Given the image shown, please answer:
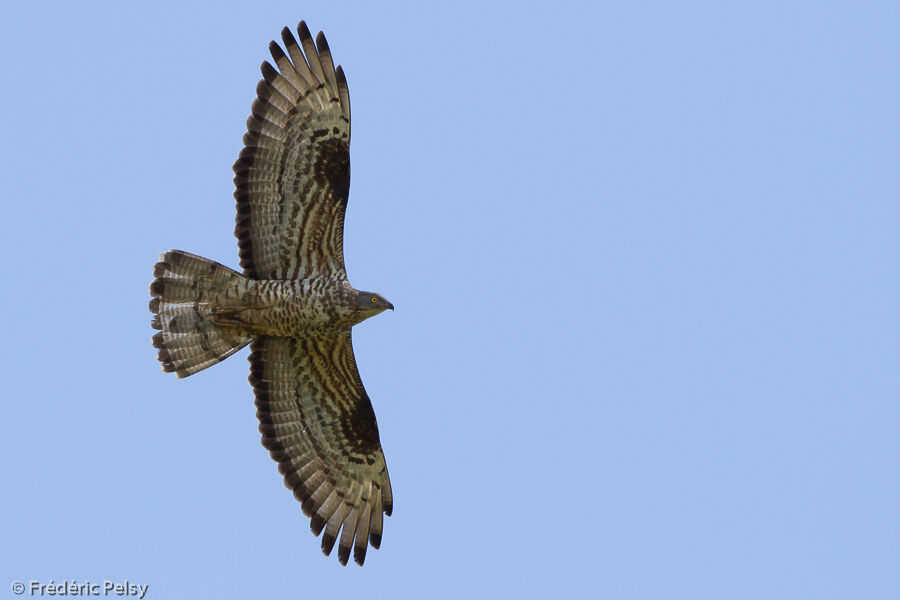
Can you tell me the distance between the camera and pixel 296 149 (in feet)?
46.3

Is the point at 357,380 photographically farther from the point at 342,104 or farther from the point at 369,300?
the point at 342,104

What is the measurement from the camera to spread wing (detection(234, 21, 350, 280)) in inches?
555

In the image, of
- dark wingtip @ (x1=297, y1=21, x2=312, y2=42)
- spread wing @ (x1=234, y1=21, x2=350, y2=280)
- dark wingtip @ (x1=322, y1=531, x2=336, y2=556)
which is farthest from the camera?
dark wingtip @ (x1=322, y1=531, x2=336, y2=556)

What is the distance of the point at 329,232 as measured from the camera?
14383 mm

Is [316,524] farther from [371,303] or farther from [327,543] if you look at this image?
[371,303]

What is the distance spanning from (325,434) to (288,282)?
2.00m

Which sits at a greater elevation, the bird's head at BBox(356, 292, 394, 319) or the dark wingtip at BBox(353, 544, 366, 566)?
the bird's head at BBox(356, 292, 394, 319)

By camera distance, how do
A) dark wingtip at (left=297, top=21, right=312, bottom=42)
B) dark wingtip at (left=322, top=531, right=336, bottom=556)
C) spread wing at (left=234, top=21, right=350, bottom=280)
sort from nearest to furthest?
spread wing at (left=234, top=21, right=350, bottom=280) < dark wingtip at (left=297, top=21, right=312, bottom=42) < dark wingtip at (left=322, top=531, right=336, bottom=556)

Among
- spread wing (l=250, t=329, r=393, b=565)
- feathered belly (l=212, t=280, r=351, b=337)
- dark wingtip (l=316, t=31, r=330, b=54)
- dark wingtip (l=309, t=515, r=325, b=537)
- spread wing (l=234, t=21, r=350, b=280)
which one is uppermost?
dark wingtip (l=316, t=31, r=330, b=54)

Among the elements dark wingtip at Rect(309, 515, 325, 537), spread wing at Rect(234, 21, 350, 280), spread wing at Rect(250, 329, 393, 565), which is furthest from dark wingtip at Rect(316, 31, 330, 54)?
dark wingtip at Rect(309, 515, 325, 537)

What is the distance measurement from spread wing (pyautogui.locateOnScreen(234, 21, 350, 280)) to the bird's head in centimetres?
80

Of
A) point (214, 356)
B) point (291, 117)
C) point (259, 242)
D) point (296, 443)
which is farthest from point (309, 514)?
point (291, 117)

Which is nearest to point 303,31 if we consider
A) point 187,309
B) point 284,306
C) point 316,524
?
point 284,306

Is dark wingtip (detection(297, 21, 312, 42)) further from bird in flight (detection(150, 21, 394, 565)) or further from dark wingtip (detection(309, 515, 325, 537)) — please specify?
dark wingtip (detection(309, 515, 325, 537))
